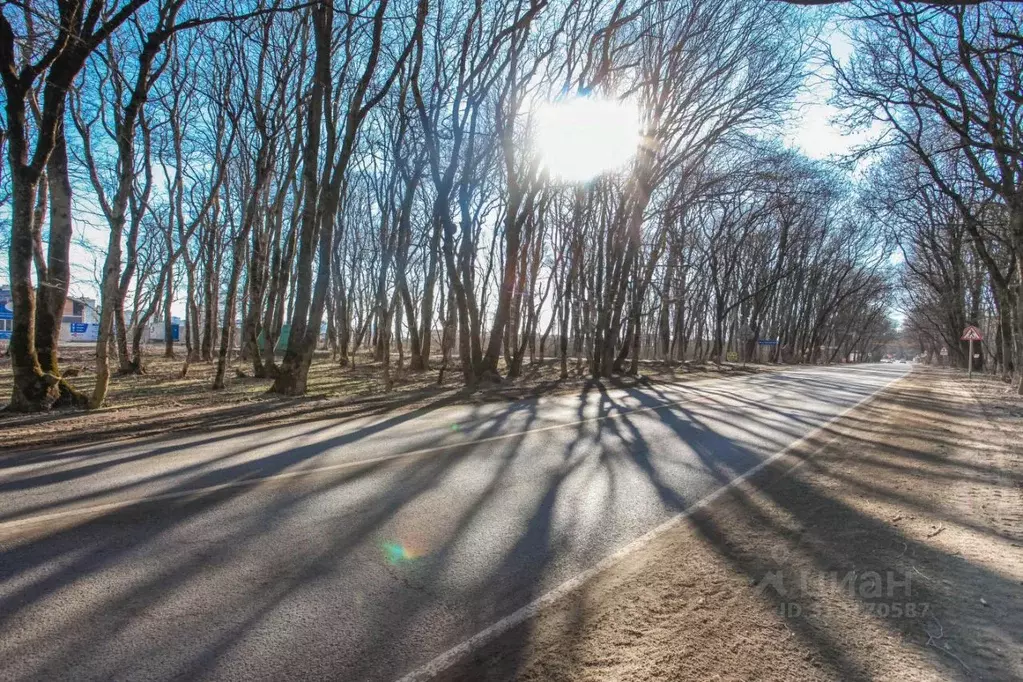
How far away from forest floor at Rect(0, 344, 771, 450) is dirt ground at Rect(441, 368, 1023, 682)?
25.5 ft

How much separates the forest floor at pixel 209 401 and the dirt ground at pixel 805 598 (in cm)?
779

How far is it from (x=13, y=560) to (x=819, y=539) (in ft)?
19.4

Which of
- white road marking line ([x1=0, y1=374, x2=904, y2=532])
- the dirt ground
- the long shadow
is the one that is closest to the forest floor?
the long shadow

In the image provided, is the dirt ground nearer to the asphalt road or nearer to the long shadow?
the long shadow

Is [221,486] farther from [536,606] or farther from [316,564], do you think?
[536,606]

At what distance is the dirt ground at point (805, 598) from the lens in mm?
2863

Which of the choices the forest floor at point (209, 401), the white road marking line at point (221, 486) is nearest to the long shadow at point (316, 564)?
the white road marking line at point (221, 486)

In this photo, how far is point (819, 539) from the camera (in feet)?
15.2

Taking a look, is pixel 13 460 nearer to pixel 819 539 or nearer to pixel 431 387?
pixel 819 539

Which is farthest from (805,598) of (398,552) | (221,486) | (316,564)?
(221,486)

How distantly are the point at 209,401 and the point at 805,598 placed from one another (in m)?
12.4

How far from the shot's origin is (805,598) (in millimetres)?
3594

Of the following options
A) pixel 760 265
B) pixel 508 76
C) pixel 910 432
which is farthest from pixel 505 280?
pixel 760 265

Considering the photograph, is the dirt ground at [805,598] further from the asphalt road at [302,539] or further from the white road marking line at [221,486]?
the white road marking line at [221,486]
